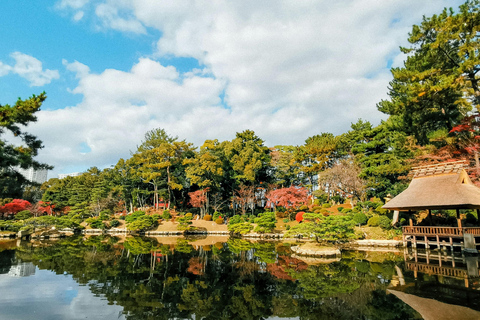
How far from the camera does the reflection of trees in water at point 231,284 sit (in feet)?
20.0

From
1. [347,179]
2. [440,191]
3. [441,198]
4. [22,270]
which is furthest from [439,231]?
[22,270]

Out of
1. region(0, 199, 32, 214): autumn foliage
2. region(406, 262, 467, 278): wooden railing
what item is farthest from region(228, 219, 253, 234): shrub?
region(0, 199, 32, 214): autumn foliage

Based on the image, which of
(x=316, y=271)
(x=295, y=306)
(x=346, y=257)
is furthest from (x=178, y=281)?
(x=346, y=257)

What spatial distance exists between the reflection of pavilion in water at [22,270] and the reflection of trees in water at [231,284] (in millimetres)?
443

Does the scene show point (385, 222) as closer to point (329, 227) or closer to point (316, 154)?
point (329, 227)

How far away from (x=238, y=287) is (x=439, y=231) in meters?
12.2

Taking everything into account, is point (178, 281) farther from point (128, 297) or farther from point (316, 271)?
point (316, 271)

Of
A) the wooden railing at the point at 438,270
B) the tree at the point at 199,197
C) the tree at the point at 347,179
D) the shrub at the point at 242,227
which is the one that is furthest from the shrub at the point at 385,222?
the tree at the point at 199,197

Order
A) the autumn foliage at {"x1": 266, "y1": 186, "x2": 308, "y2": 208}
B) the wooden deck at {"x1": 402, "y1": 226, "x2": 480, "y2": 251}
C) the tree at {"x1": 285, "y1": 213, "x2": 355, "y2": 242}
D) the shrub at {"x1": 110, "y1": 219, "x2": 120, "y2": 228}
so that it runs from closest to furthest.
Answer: the wooden deck at {"x1": 402, "y1": 226, "x2": 480, "y2": 251}, the tree at {"x1": 285, "y1": 213, "x2": 355, "y2": 242}, the autumn foliage at {"x1": 266, "y1": 186, "x2": 308, "y2": 208}, the shrub at {"x1": 110, "y1": 219, "x2": 120, "y2": 228}

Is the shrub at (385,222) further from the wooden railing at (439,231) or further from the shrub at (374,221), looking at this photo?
the wooden railing at (439,231)

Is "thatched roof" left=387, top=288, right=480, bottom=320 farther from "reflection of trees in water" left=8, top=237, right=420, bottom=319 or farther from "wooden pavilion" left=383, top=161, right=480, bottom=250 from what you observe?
"wooden pavilion" left=383, top=161, right=480, bottom=250

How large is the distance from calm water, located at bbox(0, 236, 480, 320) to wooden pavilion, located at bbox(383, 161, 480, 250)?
4.74ft

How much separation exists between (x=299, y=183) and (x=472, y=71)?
19.4 meters

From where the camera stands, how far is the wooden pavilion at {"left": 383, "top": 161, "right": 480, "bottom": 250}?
12.3 m
